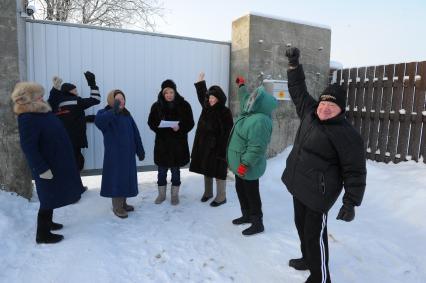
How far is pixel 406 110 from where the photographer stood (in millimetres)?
5508

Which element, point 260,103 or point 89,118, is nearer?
point 260,103

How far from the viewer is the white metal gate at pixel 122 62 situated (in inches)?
191

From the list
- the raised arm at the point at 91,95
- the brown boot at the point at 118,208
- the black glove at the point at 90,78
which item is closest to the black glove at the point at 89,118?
the raised arm at the point at 91,95

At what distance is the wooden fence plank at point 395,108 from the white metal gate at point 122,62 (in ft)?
9.49

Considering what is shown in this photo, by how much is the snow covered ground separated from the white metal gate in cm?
149

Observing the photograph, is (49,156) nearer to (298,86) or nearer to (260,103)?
(260,103)

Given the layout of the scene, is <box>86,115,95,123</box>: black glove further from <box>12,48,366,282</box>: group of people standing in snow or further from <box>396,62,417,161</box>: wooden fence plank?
<box>396,62,417,161</box>: wooden fence plank

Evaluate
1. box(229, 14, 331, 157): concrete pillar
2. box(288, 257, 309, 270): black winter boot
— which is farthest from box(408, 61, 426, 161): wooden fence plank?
box(288, 257, 309, 270): black winter boot

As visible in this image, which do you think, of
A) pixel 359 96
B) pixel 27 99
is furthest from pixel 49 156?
pixel 359 96

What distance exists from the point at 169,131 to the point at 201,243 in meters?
1.63

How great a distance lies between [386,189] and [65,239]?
4.31 metres

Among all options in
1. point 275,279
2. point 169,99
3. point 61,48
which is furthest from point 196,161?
point 61,48

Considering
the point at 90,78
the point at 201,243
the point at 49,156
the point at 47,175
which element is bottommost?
the point at 201,243

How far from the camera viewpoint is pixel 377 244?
356cm
